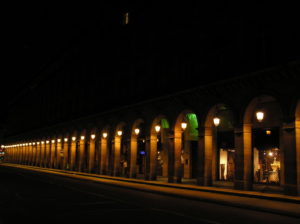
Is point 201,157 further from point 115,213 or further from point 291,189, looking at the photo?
point 115,213

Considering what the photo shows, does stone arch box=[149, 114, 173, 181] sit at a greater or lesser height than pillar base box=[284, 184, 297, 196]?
greater

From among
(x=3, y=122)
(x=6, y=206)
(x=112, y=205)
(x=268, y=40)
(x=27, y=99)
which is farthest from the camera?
(x=3, y=122)

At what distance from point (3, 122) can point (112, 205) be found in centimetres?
10337

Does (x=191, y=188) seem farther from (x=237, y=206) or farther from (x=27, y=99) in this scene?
(x=27, y=99)

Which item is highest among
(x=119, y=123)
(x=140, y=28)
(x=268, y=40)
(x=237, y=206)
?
(x=140, y=28)

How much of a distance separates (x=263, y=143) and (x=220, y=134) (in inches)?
147

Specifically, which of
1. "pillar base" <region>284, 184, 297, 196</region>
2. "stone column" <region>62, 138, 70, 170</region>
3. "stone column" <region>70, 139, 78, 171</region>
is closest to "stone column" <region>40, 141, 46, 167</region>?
"stone column" <region>62, 138, 70, 170</region>

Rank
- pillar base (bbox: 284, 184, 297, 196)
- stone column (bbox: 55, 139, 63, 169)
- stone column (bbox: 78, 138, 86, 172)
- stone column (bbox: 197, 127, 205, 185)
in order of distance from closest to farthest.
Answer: pillar base (bbox: 284, 184, 297, 196), stone column (bbox: 197, 127, 205, 185), stone column (bbox: 78, 138, 86, 172), stone column (bbox: 55, 139, 63, 169)

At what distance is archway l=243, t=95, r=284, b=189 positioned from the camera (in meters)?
18.1

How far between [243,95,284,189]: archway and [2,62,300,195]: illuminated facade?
0.05 metres

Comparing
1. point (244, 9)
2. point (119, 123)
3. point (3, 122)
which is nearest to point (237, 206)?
point (244, 9)

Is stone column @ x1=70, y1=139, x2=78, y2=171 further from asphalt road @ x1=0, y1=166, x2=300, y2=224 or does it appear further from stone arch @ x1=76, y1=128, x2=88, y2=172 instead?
asphalt road @ x1=0, y1=166, x2=300, y2=224

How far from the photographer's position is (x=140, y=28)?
3002 cm

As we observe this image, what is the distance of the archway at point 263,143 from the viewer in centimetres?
1811
